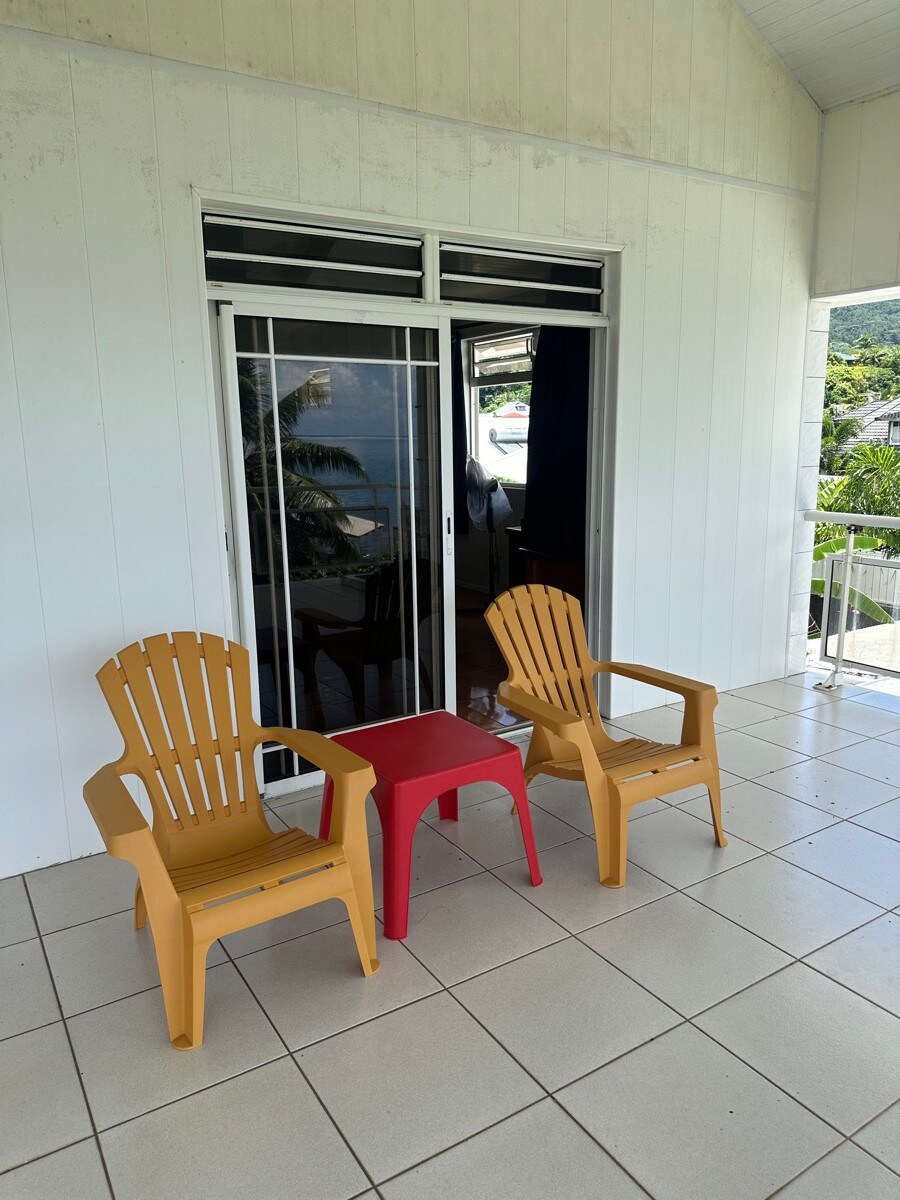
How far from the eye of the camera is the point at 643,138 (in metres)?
3.94

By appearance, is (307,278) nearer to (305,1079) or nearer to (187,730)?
(187,730)

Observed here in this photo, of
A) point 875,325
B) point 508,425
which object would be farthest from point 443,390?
point 875,325

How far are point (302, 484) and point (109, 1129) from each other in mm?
2250

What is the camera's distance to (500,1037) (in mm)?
2125

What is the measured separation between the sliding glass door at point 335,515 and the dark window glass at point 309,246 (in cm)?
24

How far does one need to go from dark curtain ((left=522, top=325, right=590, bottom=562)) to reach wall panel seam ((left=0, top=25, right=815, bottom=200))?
1042mm

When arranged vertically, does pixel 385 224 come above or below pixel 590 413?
above

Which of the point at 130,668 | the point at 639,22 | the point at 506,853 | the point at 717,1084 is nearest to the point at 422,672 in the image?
the point at 506,853

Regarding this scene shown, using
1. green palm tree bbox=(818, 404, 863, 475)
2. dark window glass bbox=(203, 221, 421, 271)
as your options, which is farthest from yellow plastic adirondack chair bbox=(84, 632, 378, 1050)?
green palm tree bbox=(818, 404, 863, 475)

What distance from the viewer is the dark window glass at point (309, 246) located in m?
3.08

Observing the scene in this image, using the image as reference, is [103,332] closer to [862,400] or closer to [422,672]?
[422,672]

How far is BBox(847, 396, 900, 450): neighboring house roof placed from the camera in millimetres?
16672

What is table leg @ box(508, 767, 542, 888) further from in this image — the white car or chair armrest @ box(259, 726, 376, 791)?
the white car

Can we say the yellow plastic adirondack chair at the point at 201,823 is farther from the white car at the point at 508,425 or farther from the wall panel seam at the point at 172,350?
the white car at the point at 508,425
